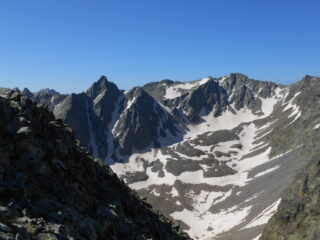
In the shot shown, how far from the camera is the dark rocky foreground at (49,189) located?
18672 millimetres

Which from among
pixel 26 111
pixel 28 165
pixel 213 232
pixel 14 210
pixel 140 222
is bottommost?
pixel 213 232

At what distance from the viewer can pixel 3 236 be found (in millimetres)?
15070

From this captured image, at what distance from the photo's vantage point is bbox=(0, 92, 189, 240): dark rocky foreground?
18.7m

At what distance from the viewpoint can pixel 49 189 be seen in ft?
81.7

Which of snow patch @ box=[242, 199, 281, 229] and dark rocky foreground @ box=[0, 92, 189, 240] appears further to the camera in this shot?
snow patch @ box=[242, 199, 281, 229]

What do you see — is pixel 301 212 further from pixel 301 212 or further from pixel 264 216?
pixel 264 216

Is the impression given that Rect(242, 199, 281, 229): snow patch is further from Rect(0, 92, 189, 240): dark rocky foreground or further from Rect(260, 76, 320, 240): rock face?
Rect(0, 92, 189, 240): dark rocky foreground

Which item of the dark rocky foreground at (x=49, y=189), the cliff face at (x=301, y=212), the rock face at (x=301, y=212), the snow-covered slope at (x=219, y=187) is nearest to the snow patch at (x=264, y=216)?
the snow-covered slope at (x=219, y=187)

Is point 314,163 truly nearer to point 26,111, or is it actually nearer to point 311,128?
point 26,111

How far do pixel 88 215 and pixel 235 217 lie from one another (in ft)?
302

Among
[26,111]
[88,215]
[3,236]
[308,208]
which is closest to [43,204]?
[88,215]

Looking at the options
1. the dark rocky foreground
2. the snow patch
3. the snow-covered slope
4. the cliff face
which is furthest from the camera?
the snow-covered slope

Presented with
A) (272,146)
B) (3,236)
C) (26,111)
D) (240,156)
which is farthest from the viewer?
Result: (240,156)

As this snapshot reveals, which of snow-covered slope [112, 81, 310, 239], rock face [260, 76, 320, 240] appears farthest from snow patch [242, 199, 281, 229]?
rock face [260, 76, 320, 240]
